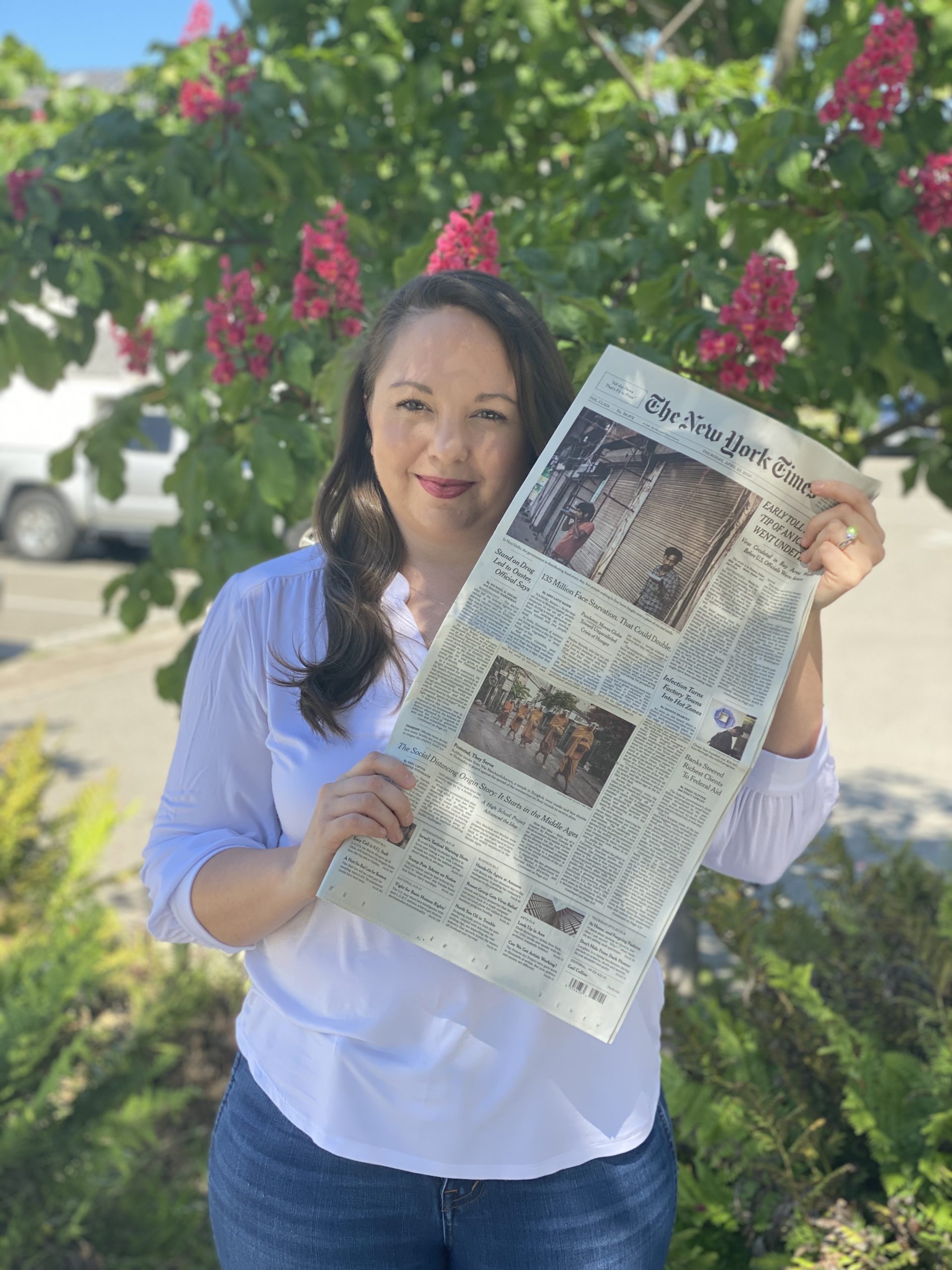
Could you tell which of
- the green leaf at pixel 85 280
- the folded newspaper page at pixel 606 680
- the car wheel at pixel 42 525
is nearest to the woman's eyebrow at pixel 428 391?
the folded newspaper page at pixel 606 680

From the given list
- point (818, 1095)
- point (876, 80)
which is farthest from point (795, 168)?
point (818, 1095)

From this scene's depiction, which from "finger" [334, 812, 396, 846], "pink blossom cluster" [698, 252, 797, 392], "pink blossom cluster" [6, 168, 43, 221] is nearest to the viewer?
"finger" [334, 812, 396, 846]

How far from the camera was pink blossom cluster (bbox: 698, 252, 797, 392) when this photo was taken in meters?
1.72

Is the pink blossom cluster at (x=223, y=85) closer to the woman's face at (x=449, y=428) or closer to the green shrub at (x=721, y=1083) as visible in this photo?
the woman's face at (x=449, y=428)

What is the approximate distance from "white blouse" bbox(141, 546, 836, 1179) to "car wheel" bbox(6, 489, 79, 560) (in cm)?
1070

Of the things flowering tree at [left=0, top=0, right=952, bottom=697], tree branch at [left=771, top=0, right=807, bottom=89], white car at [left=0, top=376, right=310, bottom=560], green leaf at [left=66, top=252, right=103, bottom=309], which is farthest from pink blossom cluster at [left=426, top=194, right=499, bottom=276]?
white car at [left=0, top=376, right=310, bottom=560]

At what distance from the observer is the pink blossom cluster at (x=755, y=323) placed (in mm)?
1725

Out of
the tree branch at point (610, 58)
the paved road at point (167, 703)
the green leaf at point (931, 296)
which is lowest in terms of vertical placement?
the paved road at point (167, 703)

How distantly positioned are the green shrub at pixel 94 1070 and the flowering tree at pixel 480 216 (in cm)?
79

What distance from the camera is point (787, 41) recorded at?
2.92m

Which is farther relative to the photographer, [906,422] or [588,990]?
[906,422]

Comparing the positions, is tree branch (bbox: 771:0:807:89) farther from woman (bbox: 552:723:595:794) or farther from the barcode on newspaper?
the barcode on newspaper

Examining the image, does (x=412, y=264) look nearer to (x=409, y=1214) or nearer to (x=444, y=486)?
(x=444, y=486)

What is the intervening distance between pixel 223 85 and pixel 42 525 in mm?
9505
